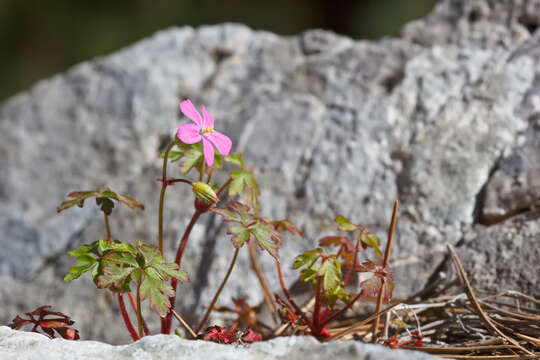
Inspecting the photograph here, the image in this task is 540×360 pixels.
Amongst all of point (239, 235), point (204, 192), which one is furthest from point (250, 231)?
point (204, 192)

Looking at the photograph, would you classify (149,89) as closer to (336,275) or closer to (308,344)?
(336,275)

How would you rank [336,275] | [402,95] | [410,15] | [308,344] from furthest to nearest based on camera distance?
[410,15], [402,95], [336,275], [308,344]

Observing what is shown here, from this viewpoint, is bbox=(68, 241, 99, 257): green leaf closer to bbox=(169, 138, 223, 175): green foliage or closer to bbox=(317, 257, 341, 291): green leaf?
bbox=(169, 138, 223, 175): green foliage

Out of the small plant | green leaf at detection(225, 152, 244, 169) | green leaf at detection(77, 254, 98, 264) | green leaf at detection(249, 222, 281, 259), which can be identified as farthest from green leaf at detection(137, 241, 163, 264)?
green leaf at detection(225, 152, 244, 169)

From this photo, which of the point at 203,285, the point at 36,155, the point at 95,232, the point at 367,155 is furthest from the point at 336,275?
the point at 36,155

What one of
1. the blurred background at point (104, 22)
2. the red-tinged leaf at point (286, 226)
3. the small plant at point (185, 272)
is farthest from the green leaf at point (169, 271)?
the blurred background at point (104, 22)

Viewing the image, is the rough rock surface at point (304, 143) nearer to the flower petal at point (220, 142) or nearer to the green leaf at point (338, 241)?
the green leaf at point (338, 241)

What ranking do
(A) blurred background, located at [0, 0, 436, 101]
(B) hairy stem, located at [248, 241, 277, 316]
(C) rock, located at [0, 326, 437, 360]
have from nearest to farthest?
(C) rock, located at [0, 326, 437, 360], (B) hairy stem, located at [248, 241, 277, 316], (A) blurred background, located at [0, 0, 436, 101]
